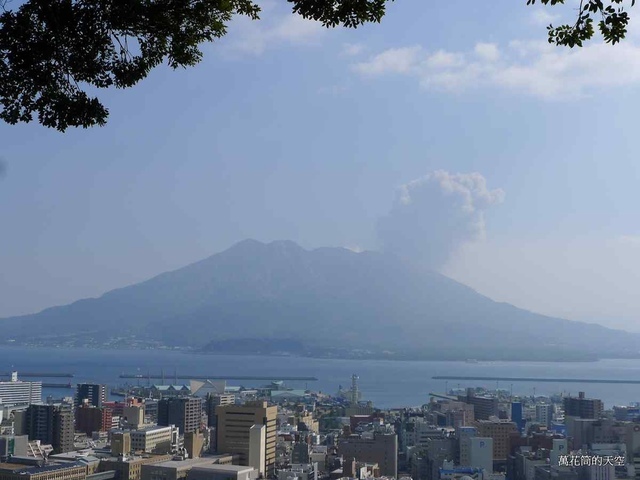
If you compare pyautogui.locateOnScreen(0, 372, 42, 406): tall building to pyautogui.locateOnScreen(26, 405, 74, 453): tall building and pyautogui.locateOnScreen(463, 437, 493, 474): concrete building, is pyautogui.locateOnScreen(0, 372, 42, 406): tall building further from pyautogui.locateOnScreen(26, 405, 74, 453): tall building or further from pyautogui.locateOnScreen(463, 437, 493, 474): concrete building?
pyautogui.locateOnScreen(463, 437, 493, 474): concrete building

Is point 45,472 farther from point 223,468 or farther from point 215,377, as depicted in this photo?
point 215,377

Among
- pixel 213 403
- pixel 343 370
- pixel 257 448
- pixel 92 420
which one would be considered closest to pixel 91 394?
pixel 213 403

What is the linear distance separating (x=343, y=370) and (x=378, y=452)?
3816 cm

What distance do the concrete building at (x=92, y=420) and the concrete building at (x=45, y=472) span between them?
24.7 feet

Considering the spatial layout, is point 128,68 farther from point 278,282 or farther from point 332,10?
point 278,282

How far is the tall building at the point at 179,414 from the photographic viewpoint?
1845cm

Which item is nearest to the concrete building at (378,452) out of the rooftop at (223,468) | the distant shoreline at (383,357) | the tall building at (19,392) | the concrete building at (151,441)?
the concrete building at (151,441)

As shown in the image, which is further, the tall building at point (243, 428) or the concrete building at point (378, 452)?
the concrete building at point (378, 452)

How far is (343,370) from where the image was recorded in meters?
52.9

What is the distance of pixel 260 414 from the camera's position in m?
13.5

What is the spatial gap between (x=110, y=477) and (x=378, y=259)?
253 ft

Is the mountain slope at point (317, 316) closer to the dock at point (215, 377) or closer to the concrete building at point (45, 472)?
the dock at point (215, 377)

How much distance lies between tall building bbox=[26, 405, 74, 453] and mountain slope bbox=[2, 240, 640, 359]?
47576 millimetres

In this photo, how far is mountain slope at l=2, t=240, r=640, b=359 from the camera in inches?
2756
